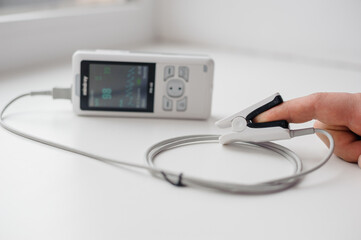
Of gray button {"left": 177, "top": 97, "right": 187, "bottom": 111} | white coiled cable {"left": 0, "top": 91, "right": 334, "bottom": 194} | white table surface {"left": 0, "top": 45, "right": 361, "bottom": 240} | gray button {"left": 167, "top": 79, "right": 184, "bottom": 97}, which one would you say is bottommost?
white table surface {"left": 0, "top": 45, "right": 361, "bottom": 240}

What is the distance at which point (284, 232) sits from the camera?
1.83 ft

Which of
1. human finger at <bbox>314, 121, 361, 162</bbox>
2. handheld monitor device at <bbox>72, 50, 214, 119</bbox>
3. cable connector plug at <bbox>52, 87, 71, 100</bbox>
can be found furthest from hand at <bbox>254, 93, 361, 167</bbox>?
cable connector plug at <bbox>52, 87, 71, 100</bbox>

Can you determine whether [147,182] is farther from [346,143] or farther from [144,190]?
[346,143]

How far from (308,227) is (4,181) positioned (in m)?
0.37

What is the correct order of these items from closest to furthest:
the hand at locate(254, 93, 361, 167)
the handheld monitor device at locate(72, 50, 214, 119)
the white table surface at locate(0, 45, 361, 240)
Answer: the white table surface at locate(0, 45, 361, 240), the hand at locate(254, 93, 361, 167), the handheld monitor device at locate(72, 50, 214, 119)

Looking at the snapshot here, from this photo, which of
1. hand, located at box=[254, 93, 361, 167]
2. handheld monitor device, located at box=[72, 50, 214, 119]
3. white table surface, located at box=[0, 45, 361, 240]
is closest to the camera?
white table surface, located at box=[0, 45, 361, 240]

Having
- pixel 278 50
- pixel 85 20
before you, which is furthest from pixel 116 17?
pixel 278 50

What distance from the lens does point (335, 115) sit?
0.73 metres

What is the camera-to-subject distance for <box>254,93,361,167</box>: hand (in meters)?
0.72

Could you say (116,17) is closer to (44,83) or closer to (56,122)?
(44,83)

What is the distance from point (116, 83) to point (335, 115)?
37 centimetres

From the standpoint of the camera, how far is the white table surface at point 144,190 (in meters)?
0.56

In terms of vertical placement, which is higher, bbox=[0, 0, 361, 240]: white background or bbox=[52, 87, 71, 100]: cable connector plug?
bbox=[52, 87, 71, 100]: cable connector plug

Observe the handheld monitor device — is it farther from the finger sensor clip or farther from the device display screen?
the finger sensor clip
